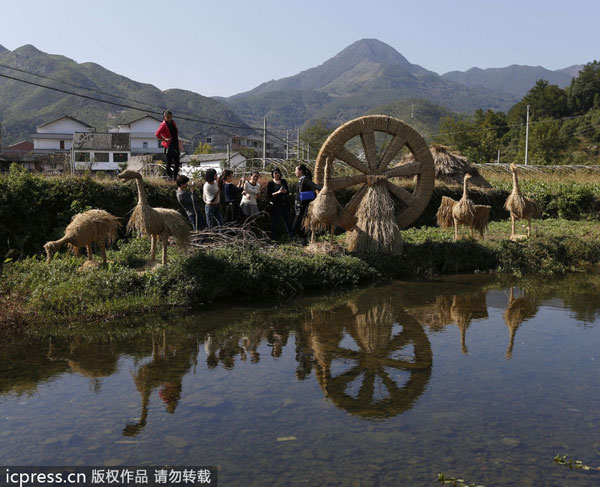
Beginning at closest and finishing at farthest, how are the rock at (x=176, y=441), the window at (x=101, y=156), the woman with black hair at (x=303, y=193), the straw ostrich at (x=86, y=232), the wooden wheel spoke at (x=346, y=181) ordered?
1. the rock at (x=176, y=441)
2. the straw ostrich at (x=86, y=232)
3. the woman with black hair at (x=303, y=193)
4. the wooden wheel spoke at (x=346, y=181)
5. the window at (x=101, y=156)

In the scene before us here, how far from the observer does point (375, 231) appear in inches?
498

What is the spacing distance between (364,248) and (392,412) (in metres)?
7.10

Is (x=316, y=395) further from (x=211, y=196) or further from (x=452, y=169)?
(x=452, y=169)

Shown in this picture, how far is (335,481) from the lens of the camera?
179 inches

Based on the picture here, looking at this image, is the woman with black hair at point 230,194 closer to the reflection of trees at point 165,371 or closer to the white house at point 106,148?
the reflection of trees at point 165,371

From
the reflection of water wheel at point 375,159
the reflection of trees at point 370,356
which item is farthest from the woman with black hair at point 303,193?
the reflection of trees at point 370,356

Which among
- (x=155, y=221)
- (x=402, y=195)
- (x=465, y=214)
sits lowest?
(x=155, y=221)

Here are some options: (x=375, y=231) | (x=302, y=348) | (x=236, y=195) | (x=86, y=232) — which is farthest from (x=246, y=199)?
(x=302, y=348)

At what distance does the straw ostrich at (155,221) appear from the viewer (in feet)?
32.9

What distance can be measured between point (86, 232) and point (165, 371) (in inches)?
160

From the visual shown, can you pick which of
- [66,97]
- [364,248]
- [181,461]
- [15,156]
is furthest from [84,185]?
[66,97]

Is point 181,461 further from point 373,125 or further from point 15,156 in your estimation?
point 15,156

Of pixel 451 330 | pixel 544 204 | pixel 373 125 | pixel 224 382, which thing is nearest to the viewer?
pixel 224 382

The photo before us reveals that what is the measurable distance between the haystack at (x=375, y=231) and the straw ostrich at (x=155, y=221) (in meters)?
4.05
